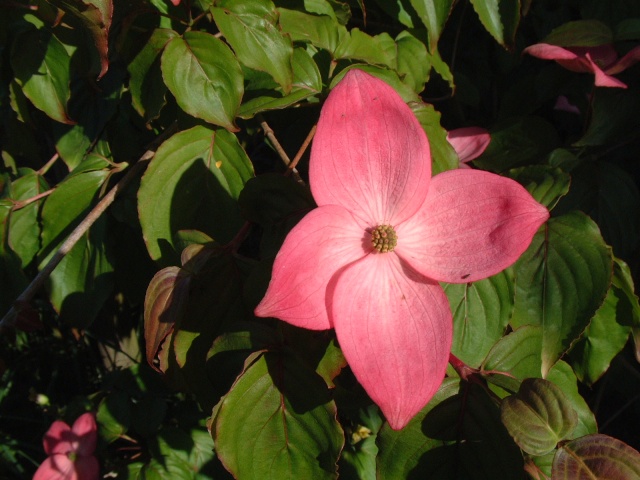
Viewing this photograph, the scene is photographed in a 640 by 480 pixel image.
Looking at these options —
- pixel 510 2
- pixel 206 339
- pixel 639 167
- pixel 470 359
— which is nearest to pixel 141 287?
pixel 206 339

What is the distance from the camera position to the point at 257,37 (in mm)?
790

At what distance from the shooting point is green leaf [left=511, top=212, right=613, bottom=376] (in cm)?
80

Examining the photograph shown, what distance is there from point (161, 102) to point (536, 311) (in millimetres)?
604

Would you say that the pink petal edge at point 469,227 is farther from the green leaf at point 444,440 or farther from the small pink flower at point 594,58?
the small pink flower at point 594,58

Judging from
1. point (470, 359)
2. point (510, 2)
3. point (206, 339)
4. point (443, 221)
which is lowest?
point (470, 359)

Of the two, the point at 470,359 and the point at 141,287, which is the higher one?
the point at 470,359

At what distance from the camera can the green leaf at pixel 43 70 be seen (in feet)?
3.07

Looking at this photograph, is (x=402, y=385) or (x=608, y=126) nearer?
(x=402, y=385)

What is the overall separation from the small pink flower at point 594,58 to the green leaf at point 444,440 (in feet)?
1.90

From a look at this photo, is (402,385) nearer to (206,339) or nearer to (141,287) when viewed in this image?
(206,339)

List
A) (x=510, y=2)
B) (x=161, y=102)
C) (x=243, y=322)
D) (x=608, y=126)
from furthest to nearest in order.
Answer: (x=608, y=126), (x=510, y=2), (x=161, y=102), (x=243, y=322)

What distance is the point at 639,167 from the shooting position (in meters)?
1.43

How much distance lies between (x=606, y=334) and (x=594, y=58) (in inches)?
18.8

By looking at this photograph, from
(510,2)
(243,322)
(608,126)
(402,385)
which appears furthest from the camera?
(608,126)
